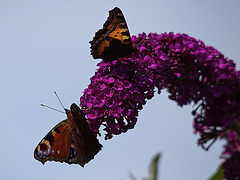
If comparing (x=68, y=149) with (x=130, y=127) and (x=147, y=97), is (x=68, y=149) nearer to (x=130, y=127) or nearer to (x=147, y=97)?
(x=130, y=127)

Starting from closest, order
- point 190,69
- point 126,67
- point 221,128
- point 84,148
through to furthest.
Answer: point 221,128, point 190,69, point 126,67, point 84,148

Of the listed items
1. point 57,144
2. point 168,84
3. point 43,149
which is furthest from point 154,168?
point 43,149

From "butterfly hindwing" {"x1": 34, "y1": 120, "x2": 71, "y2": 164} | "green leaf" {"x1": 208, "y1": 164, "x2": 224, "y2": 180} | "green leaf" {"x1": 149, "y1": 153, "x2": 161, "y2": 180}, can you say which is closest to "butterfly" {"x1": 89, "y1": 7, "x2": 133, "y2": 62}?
"butterfly hindwing" {"x1": 34, "y1": 120, "x2": 71, "y2": 164}

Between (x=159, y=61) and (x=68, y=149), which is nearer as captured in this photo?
(x=159, y=61)

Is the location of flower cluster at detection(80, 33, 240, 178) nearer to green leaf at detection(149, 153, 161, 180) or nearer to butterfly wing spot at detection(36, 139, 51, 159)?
green leaf at detection(149, 153, 161, 180)

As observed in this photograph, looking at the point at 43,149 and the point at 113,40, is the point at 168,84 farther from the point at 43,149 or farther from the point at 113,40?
the point at 43,149

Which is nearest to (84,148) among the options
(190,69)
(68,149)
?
(68,149)

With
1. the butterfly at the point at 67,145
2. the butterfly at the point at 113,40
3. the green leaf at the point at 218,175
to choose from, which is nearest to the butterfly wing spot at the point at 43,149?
the butterfly at the point at 67,145
